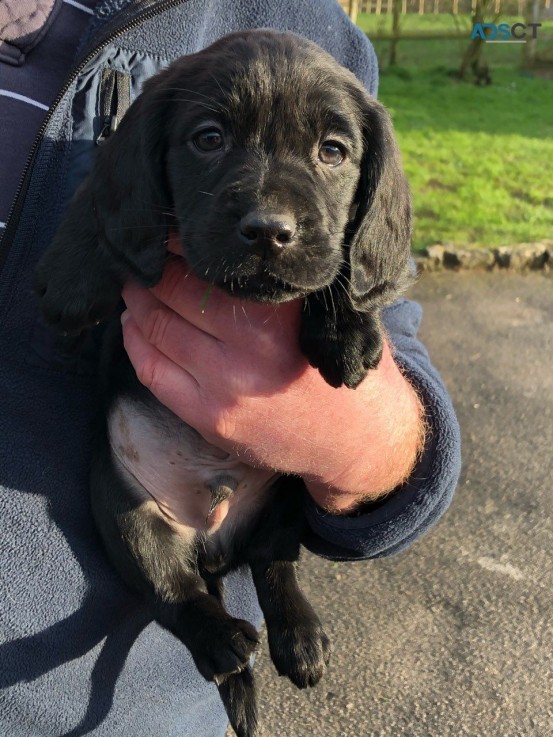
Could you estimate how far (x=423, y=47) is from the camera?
13422 millimetres

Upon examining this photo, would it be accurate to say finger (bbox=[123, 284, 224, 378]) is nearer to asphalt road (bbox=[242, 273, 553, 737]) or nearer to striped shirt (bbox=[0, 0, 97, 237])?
striped shirt (bbox=[0, 0, 97, 237])

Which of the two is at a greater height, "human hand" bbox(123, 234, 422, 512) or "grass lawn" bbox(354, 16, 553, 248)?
"human hand" bbox(123, 234, 422, 512)

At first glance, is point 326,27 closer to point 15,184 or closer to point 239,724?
point 15,184

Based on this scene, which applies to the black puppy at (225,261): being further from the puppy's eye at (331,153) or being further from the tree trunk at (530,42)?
the tree trunk at (530,42)

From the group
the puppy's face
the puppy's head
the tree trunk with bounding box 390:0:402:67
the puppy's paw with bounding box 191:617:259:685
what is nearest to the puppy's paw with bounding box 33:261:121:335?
the puppy's head

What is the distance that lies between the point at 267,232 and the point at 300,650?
0.79 m

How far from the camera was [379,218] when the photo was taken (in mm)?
1688

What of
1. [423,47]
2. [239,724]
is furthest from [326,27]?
[423,47]

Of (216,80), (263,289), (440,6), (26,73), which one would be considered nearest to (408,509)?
(263,289)

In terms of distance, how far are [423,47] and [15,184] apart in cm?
1289

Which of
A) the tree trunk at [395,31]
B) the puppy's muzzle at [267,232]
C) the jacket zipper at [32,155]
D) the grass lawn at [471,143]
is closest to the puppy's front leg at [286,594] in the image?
the puppy's muzzle at [267,232]

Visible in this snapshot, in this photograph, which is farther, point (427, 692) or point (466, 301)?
point (466, 301)

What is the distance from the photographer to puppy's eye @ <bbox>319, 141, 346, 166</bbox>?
162 centimetres

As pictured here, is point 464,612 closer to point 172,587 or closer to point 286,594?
point 286,594
